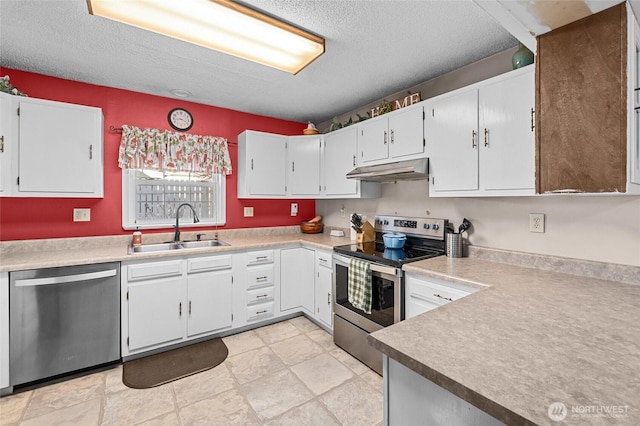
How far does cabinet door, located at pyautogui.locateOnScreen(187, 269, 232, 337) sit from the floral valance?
1.18 m

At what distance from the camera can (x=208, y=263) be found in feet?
8.71

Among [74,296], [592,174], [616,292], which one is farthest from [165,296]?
[616,292]

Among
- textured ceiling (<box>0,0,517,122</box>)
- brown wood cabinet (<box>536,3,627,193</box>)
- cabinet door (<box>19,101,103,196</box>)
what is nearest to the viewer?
brown wood cabinet (<box>536,3,627,193</box>)

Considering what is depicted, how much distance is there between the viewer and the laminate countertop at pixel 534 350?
611mm

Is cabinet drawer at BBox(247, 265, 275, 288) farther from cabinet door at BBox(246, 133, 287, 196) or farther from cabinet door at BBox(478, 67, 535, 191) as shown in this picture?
cabinet door at BBox(478, 67, 535, 191)

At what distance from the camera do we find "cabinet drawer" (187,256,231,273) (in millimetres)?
2572

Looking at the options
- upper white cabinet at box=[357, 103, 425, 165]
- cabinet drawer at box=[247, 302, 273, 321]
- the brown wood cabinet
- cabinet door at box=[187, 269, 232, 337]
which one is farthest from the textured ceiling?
cabinet drawer at box=[247, 302, 273, 321]

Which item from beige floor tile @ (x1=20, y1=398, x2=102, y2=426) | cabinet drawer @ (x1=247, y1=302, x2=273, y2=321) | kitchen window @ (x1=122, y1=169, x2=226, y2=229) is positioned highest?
kitchen window @ (x1=122, y1=169, x2=226, y2=229)

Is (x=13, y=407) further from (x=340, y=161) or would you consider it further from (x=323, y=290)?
(x=340, y=161)

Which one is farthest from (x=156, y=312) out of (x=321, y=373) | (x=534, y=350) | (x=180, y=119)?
(x=534, y=350)

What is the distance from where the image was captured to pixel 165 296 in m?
2.46

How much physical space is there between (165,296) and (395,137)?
2.42 metres

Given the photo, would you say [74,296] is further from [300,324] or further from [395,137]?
[395,137]

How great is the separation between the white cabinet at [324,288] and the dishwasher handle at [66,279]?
5.68 feet
